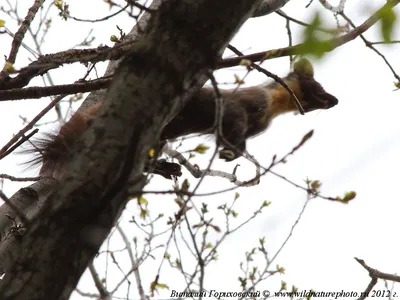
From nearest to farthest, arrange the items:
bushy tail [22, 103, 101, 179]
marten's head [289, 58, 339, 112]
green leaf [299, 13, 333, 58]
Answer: green leaf [299, 13, 333, 58] → bushy tail [22, 103, 101, 179] → marten's head [289, 58, 339, 112]

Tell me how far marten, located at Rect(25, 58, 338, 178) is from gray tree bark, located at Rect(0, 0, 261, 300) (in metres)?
2.26

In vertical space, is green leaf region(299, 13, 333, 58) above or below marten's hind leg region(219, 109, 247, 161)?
below

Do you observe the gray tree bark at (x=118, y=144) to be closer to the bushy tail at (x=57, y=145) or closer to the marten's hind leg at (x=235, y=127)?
the bushy tail at (x=57, y=145)

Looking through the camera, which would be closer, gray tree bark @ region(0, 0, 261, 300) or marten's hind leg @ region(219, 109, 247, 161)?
gray tree bark @ region(0, 0, 261, 300)

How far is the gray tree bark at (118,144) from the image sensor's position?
134 centimetres

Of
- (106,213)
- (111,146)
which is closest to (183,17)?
(111,146)

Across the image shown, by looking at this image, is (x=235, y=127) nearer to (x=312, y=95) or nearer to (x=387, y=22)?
(x=312, y=95)

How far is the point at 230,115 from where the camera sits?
4.93 metres

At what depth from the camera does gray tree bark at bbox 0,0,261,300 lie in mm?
1336

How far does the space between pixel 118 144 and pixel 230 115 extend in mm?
3565

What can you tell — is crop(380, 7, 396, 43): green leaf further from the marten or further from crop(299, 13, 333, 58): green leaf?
the marten

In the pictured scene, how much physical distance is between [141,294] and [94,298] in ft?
3.30

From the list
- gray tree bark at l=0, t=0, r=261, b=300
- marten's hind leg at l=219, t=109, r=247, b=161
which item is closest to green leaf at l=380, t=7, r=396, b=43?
gray tree bark at l=0, t=0, r=261, b=300

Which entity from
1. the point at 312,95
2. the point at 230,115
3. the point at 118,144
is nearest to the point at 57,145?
the point at 230,115
